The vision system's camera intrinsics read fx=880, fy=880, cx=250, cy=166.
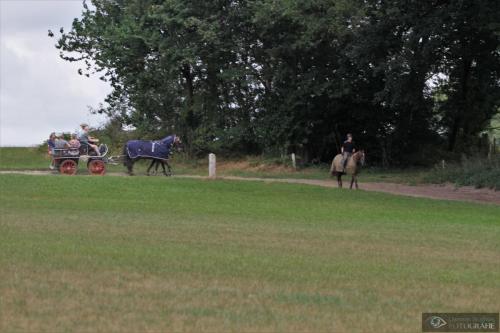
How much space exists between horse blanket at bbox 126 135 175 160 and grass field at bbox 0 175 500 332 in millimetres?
13597

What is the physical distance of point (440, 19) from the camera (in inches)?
1421

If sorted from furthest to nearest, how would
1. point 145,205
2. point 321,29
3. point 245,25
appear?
1. point 245,25
2. point 321,29
3. point 145,205

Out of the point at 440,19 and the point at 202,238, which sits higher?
the point at 440,19

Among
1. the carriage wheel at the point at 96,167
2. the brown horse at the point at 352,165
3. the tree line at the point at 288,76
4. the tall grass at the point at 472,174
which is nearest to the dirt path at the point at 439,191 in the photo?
the tall grass at the point at 472,174

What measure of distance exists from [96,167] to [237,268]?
2701 cm

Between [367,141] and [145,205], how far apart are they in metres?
26.6

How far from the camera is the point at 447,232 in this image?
18969 millimetres

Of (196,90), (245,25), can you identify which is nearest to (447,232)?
(245,25)

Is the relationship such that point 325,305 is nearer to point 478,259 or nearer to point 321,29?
point 478,259

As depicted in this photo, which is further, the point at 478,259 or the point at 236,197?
the point at 236,197

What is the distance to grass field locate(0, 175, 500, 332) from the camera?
359 inches

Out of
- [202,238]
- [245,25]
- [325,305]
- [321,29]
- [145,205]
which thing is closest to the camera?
[325,305]

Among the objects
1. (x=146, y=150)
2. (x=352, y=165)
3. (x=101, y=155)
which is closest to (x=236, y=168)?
(x=146, y=150)

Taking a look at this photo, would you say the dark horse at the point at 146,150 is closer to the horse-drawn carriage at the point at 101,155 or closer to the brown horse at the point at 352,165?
the horse-drawn carriage at the point at 101,155
